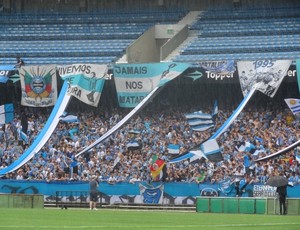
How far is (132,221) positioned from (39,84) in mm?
19273

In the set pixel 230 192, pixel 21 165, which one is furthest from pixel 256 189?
pixel 21 165

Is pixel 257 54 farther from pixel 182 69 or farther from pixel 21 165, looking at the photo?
pixel 21 165

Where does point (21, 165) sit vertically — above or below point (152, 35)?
below

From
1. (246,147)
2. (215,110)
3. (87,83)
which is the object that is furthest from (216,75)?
(87,83)

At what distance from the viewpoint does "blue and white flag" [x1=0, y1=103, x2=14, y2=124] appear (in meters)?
48.6

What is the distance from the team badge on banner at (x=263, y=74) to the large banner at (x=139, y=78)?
2854mm

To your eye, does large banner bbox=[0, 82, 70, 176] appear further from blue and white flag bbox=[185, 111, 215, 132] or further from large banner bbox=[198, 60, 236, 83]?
large banner bbox=[198, 60, 236, 83]

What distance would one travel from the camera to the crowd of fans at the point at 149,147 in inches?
1658

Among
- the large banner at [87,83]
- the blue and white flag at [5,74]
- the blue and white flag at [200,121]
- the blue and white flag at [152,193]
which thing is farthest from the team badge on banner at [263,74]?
the blue and white flag at [5,74]

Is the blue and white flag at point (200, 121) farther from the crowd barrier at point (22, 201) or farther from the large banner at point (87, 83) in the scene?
the crowd barrier at point (22, 201)

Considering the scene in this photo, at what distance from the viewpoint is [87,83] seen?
156 feet

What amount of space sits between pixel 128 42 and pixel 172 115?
605 cm

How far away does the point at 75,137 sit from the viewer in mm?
47000

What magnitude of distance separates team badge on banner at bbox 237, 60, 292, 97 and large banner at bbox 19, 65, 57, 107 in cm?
920
